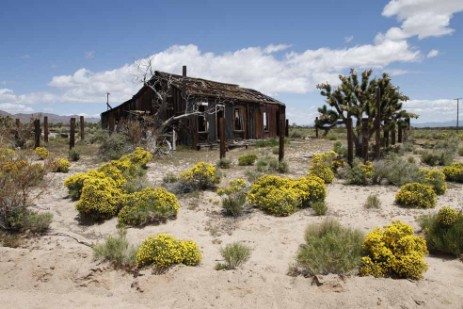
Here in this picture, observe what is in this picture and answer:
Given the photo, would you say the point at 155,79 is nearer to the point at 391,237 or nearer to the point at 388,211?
the point at 388,211

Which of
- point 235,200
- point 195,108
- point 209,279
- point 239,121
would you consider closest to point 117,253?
point 209,279

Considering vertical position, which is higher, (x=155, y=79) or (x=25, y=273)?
(x=155, y=79)

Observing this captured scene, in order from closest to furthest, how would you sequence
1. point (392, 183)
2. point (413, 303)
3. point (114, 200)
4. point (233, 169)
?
point (413, 303) → point (114, 200) → point (392, 183) → point (233, 169)

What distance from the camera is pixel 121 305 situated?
15.0 feet

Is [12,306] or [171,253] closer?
Answer: [12,306]

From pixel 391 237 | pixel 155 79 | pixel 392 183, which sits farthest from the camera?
pixel 155 79

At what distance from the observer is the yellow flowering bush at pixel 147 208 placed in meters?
7.32

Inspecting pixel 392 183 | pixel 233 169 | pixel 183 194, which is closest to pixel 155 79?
pixel 233 169

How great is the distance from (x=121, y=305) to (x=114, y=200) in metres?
3.56

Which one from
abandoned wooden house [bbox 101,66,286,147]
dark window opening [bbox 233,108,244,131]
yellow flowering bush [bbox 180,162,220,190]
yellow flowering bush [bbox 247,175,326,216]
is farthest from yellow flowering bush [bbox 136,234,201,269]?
dark window opening [bbox 233,108,244,131]

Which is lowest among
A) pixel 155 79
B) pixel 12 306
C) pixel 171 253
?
pixel 12 306

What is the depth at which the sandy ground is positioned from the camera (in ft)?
→ 14.6

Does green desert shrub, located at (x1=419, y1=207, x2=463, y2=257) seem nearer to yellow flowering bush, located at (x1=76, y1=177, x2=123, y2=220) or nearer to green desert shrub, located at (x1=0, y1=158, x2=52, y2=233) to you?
yellow flowering bush, located at (x1=76, y1=177, x2=123, y2=220)

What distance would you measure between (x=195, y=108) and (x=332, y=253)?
1496 cm
